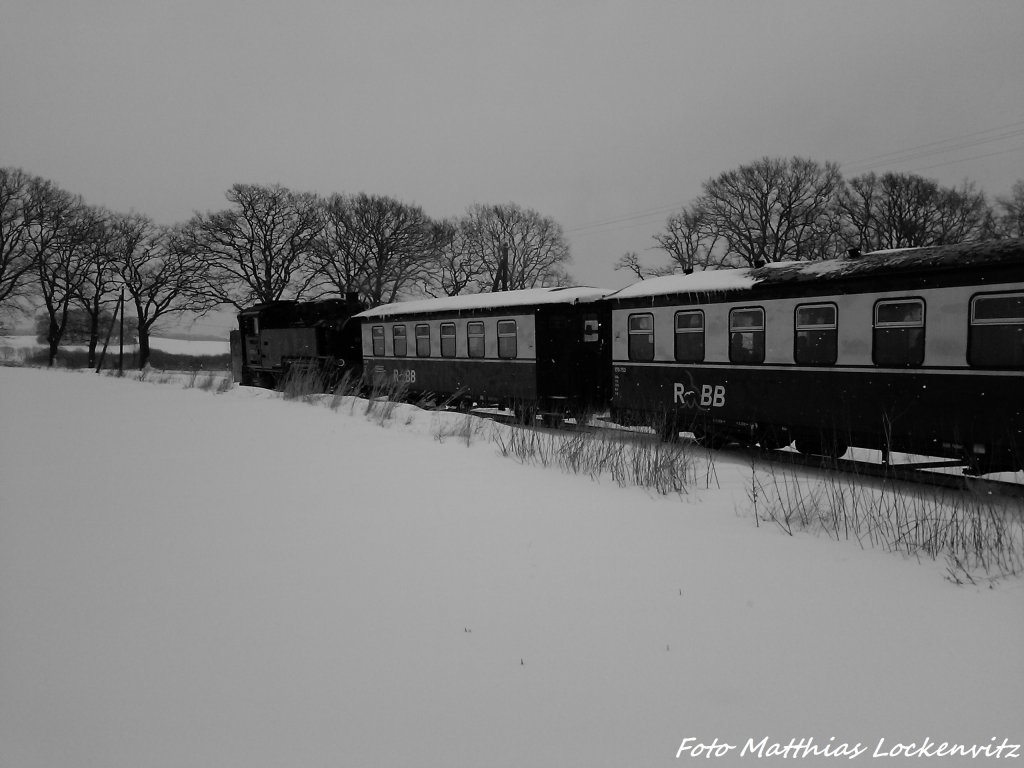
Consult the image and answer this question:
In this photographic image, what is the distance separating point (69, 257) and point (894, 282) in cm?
4043

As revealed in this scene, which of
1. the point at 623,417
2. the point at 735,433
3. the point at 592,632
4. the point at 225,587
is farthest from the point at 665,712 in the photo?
the point at 623,417

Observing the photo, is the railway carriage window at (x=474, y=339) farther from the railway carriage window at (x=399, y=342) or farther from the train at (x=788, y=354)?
the railway carriage window at (x=399, y=342)

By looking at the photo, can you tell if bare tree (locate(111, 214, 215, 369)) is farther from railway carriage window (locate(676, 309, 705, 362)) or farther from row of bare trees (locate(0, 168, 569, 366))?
railway carriage window (locate(676, 309, 705, 362))

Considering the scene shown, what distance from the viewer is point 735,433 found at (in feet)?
39.1

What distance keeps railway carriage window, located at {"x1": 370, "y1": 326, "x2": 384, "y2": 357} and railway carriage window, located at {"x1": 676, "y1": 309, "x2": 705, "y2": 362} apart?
11064 mm

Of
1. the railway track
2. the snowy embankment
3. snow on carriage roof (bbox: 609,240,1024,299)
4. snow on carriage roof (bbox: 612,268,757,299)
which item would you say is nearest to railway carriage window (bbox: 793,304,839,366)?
snow on carriage roof (bbox: 609,240,1024,299)

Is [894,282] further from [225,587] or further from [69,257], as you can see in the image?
[69,257]

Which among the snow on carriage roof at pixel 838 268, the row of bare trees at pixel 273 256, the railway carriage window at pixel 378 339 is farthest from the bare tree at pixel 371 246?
the snow on carriage roof at pixel 838 268

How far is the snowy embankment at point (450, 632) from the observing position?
7.91 ft

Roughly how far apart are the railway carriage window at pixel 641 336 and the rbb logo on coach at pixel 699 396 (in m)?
0.94

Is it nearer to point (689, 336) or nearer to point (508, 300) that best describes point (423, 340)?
point (508, 300)

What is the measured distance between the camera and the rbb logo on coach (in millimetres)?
11984

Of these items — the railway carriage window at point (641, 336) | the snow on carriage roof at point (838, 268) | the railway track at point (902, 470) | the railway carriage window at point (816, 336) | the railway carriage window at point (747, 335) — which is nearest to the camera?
the snow on carriage roof at point (838, 268)

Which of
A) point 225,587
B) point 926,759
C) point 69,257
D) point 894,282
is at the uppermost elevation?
point 69,257
